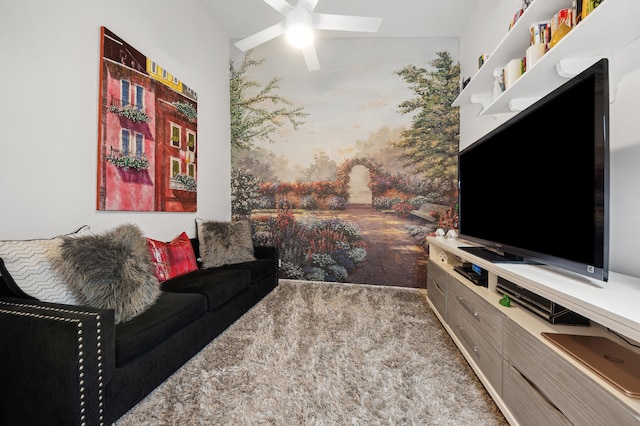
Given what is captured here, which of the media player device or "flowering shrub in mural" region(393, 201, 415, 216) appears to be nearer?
the media player device

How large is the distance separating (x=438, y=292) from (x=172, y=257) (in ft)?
7.77

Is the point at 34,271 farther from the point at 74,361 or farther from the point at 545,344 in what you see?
the point at 545,344

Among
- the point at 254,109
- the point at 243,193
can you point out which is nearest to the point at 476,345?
the point at 243,193

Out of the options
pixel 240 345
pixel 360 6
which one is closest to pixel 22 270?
pixel 240 345

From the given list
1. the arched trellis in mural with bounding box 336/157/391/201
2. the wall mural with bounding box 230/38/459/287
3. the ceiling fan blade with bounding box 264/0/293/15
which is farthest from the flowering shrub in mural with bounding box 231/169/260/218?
the ceiling fan blade with bounding box 264/0/293/15

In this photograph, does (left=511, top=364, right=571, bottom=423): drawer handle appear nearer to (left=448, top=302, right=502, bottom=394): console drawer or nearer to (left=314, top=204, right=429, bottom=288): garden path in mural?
(left=448, top=302, right=502, bottom=394): console drawer

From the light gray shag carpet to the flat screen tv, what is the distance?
2.63 feet

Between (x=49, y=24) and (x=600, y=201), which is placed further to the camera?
(x=49, y=24)

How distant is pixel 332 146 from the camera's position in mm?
3648

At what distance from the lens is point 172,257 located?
240 centimetres

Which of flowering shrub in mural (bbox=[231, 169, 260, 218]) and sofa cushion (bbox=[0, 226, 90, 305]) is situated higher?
flowering shrub in mural (bbox=[231, 169, 260, 218])

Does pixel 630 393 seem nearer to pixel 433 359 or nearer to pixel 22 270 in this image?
pixel 433 359

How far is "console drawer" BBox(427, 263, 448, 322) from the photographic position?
88.4 inches

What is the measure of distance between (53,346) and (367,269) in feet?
9.91
